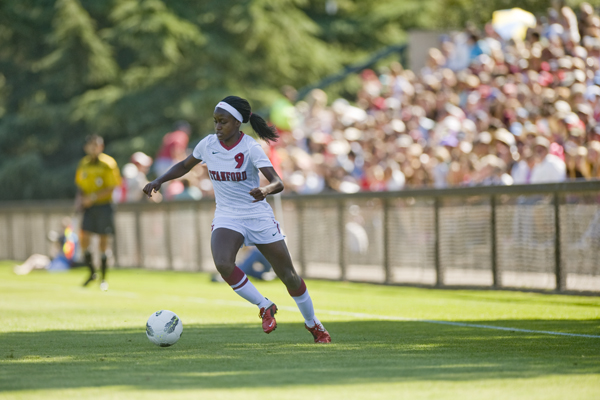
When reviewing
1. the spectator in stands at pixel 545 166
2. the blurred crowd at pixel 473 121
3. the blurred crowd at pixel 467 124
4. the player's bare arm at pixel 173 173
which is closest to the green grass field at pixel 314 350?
the player's bare arm at pixel 173 173

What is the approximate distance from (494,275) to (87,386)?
8.92m

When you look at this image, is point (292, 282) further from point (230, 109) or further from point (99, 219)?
point (99, 219)

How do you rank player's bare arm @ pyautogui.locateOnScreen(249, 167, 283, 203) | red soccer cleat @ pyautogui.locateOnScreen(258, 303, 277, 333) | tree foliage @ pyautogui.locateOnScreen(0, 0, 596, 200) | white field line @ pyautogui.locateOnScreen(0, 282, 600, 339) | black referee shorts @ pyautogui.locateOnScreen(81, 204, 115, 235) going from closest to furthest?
player's bare arm @ pyautogui.locateOnScreen(249, 167, 283, 203), red soccer cleat @ pyautogui.locateOnScreen(258, 303, 277, 333), white field line @ pyautogui.locateOnScreen(0, 282, 600, 339), black referee shorts @ pyautogui.locateOnScreen(81, 204, 115, 235), tree foliage @ pyautogui.locateOnScreen(0, 0, 596, 200)

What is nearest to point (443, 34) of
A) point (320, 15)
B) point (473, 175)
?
point (473, 175)

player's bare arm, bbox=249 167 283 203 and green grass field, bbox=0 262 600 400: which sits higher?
player's bare arm, bbox=249 167 283 203

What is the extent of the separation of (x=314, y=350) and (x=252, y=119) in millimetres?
2271

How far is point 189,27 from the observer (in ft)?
120

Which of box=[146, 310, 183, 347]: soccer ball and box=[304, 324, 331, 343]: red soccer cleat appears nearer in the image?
box=[146, 310, 183, 347]: soccer ball

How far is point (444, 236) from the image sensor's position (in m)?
15.4

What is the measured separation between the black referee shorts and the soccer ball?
877 cm

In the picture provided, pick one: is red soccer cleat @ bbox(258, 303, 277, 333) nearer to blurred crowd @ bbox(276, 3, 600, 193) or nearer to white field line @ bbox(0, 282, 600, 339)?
white field line @ bbox(0, 282, 600, 339)

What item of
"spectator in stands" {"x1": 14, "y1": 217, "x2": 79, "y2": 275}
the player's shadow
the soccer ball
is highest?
the soccer ball

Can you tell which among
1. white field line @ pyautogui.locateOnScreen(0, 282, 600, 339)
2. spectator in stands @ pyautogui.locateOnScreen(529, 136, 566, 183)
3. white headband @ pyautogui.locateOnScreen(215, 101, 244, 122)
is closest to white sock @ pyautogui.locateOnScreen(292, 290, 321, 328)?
white headband @ pyautogui.locateOnScreen(215, 101, 244, 122)

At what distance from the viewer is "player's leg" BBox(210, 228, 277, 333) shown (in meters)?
8.85
